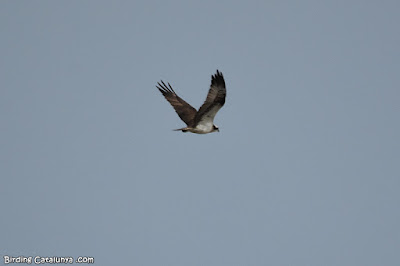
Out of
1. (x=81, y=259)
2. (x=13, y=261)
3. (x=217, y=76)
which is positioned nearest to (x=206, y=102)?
(x=217, y=76)

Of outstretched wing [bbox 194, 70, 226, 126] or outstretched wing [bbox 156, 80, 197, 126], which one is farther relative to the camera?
outstretched wing [bbox 156, 80, 197, 126]

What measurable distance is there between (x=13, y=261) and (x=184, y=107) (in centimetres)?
879

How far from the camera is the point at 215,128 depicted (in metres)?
19.4

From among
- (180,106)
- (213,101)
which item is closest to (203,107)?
(213,101)

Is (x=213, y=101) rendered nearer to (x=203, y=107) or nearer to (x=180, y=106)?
(x=203, y=107)

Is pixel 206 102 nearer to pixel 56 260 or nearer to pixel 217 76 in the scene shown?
pixel 217 76

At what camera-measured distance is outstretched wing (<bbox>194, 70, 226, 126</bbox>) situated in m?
16.8

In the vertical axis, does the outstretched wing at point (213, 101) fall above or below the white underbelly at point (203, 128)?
above

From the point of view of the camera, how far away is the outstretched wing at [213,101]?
16.8m

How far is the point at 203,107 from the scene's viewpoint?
58.5 feet

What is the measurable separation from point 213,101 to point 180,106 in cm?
422

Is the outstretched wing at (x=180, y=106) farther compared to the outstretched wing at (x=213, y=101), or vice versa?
the outstretched wing at (x=180, y=106)

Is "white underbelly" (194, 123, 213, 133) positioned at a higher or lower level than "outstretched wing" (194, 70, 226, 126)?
lower

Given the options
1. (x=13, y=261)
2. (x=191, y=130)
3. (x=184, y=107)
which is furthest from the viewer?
(x=184, y=107)
